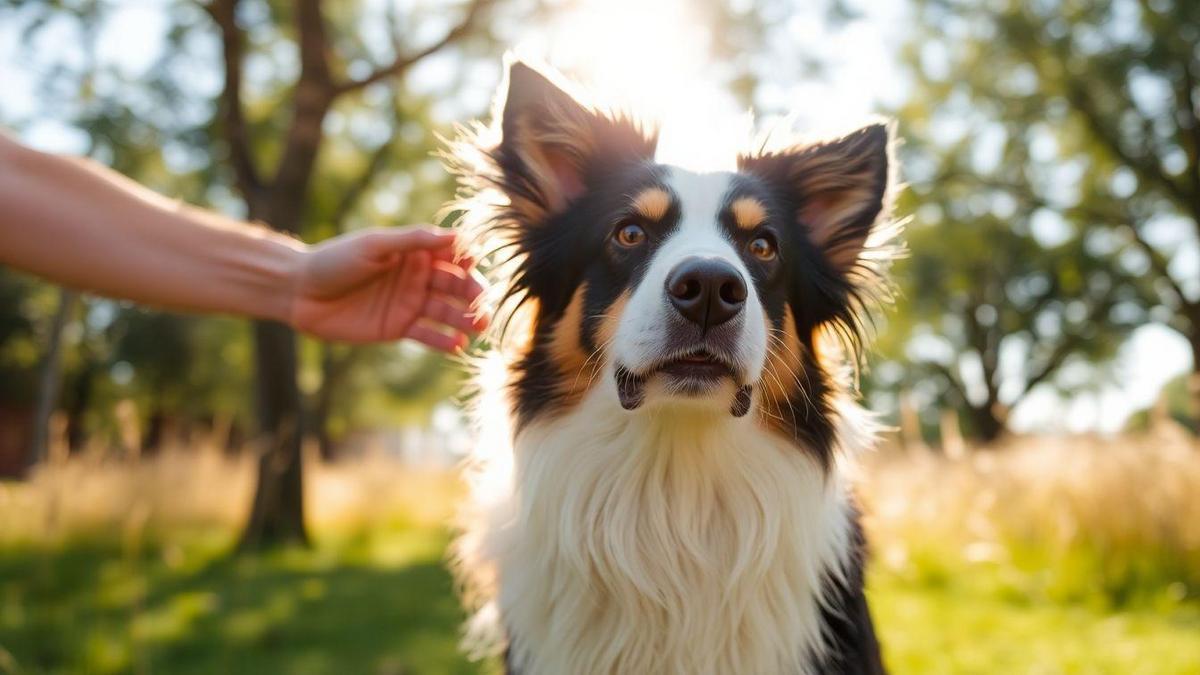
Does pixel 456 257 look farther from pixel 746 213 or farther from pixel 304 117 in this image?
pixel 304 117

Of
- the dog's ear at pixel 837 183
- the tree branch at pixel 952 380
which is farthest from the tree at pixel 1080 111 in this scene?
the dog's ear at pixel 837 183

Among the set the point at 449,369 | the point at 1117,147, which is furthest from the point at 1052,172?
the point at 449,369

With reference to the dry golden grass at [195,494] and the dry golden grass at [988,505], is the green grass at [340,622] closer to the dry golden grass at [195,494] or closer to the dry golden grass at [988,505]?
the dry golden grass at [988,505]

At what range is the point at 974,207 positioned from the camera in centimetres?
2553

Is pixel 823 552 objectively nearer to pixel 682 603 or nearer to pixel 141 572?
pixel 682 603

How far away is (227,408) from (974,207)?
966 inches

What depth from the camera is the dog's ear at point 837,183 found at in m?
3.11

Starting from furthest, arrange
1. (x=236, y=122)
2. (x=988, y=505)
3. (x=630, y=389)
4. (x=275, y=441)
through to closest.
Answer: (x=236, y=122), (x=275, y=441), (x=988, y=505), (x=630, y=389)

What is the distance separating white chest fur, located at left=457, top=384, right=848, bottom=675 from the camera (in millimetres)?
2770

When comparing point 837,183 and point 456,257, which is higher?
point 837,183

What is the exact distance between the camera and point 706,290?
249cm

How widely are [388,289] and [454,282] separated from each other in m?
0.24

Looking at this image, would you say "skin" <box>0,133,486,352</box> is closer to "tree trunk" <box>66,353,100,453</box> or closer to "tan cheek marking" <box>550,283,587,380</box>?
"tan cheek marking" <box>550,283,587,380</box>

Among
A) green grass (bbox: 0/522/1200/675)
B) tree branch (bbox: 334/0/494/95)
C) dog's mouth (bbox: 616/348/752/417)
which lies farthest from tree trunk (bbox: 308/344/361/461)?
dog's mouth (bbox: 616/348/752/417)
